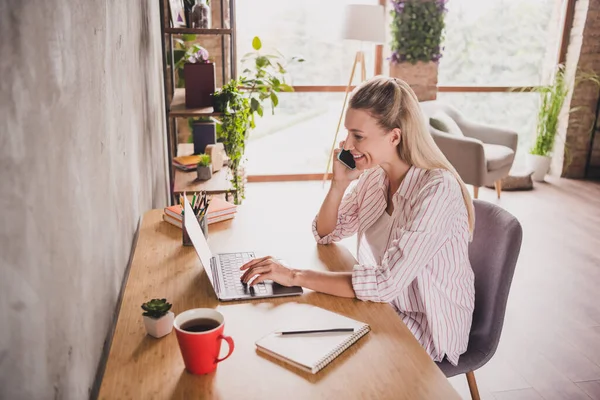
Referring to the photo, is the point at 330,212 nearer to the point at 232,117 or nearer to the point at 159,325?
the point at 159,325

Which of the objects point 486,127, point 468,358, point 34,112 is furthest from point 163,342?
point 486,127

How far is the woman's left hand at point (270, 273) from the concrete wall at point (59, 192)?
0.36 m

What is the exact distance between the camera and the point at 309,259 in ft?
5.37

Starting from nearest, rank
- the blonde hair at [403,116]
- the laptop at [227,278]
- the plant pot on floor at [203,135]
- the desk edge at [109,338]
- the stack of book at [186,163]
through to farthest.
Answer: the desk edge at [109,338]
the laptop at [227,278]
the blonde hair at [403,116]
the stack of book at [186,163]
the plant pot on floor at [203,135]

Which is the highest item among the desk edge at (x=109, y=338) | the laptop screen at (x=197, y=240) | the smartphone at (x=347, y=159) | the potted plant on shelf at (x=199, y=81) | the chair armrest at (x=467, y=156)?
the potted plant on shelf at (x=199, y=81)

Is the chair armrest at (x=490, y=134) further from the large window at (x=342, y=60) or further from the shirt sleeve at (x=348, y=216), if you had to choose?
the shirt sleeve at (x=348, y=216)

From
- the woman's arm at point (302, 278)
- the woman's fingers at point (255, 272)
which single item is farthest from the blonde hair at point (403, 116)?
the woman's fingers at point (255, 272)

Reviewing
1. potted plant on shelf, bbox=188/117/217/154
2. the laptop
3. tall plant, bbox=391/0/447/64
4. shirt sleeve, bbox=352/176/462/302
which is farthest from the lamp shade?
the laptop

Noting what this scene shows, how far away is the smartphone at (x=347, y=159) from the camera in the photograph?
186 centimetres

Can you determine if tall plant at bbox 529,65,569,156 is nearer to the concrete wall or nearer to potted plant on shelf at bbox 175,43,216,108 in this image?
potted plant on shelf at bbox 175,43,216,108

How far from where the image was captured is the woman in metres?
1.40

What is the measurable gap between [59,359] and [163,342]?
290mm

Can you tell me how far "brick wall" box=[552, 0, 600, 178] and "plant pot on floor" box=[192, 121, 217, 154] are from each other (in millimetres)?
4276

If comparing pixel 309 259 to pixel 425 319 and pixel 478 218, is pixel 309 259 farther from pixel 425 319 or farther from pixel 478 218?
pixel 478 218
